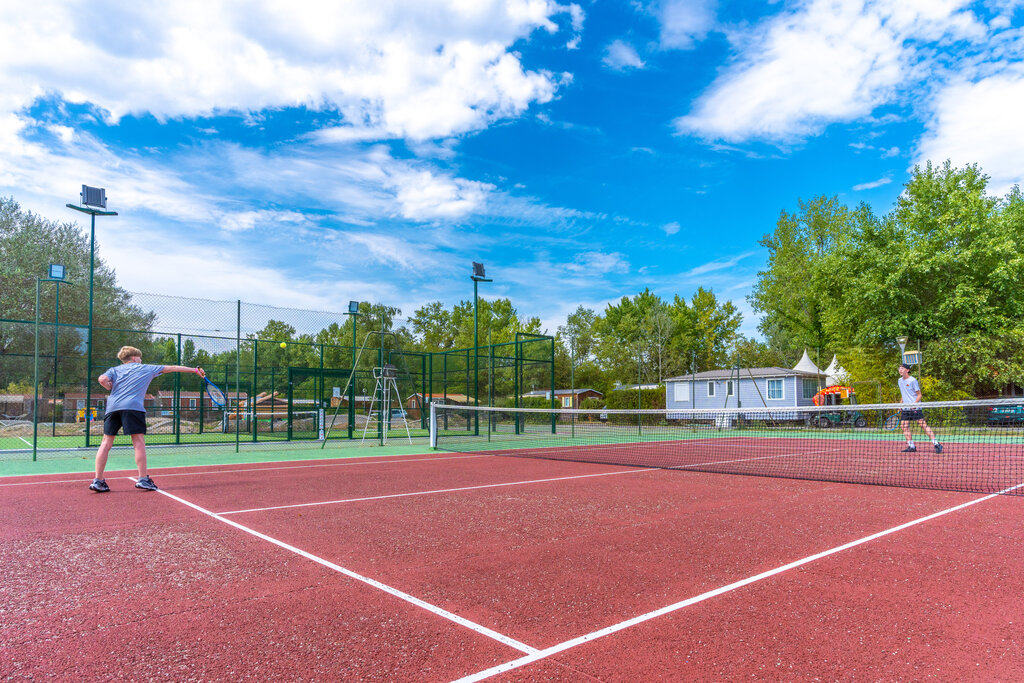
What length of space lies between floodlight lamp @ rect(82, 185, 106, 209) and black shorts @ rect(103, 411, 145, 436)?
25.8 feet

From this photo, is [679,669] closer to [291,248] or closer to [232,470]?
[232,470]

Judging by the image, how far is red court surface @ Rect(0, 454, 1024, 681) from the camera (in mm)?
2738

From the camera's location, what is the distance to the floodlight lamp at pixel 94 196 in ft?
43.3

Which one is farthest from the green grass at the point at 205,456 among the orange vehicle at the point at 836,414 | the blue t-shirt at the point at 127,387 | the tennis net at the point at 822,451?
the orange vehicle at the point at 836,414

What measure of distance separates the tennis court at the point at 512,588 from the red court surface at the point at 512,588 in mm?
17

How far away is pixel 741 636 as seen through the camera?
302cm

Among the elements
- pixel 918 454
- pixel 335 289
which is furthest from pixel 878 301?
pixel 335 289

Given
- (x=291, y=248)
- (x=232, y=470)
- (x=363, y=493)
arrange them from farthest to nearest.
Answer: (x=291, y=248) < (x=232, y=470) < (x=363, y=493)

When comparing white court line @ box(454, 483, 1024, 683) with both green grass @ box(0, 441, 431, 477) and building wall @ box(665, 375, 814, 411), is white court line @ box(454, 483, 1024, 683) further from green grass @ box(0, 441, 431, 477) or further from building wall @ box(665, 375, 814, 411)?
building wall @ box(665, 375, 814, 411)

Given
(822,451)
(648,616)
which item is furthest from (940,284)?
(648,616)

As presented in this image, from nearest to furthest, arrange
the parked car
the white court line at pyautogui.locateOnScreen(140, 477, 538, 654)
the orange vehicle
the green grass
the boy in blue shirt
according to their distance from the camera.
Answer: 1. the white court line at pyautogui.locateOnScreen(140, 477, 538, 654)
2. the boy in blue shirt
3. the green grass
4. the parked car
5. the orange vehicle

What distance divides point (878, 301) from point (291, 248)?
27687 mm

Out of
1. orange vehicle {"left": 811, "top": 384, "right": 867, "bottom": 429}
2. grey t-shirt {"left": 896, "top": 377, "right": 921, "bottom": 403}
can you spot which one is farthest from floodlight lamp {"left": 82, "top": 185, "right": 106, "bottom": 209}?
orange vehicle {"left": 811, "top": 384, "right": 867, "bottom": 429}

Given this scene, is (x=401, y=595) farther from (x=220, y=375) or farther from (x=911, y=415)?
(x=220, y=375)
